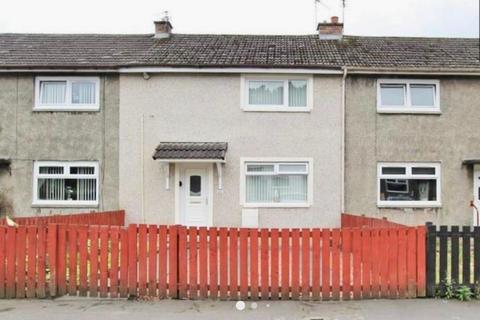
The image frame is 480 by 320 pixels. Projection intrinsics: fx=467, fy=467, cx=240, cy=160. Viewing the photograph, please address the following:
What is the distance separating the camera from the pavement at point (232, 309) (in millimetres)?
5840

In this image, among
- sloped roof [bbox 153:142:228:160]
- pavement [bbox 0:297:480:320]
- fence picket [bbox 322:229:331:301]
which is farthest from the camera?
sloped roof [bbox 153:142:228:160]

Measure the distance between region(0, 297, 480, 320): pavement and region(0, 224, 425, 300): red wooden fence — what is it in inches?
7.6

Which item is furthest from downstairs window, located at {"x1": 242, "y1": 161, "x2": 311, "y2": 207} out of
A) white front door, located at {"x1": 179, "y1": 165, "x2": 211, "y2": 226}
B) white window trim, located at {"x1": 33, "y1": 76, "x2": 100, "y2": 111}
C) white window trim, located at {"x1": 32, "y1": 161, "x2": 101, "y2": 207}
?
white window trim, located at {"x1": 33, "y1": 76, "x2": 100, "y2": 111}

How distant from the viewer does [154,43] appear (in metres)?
16.4

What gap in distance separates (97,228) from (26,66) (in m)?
9.06

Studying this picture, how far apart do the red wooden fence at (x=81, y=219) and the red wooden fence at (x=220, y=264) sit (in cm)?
197

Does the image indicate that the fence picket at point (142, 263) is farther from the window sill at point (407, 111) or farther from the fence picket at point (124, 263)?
the window sill at point (407, 111)

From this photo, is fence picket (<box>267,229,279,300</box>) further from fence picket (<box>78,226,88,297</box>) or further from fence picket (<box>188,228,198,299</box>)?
fence picket (<box>78,226,88,297</box>)

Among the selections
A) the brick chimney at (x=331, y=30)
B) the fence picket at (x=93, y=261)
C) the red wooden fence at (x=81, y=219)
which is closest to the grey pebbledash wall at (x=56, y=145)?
the red wooden fence at (x=81, y=219)

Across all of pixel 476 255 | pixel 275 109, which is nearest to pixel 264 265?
pixel 476 255

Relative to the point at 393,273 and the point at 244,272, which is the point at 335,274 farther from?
the point at 244,272

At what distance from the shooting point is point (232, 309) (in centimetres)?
615

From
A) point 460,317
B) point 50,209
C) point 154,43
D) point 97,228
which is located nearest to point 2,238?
point 97,228

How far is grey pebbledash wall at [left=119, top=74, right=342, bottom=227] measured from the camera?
13734 mm
